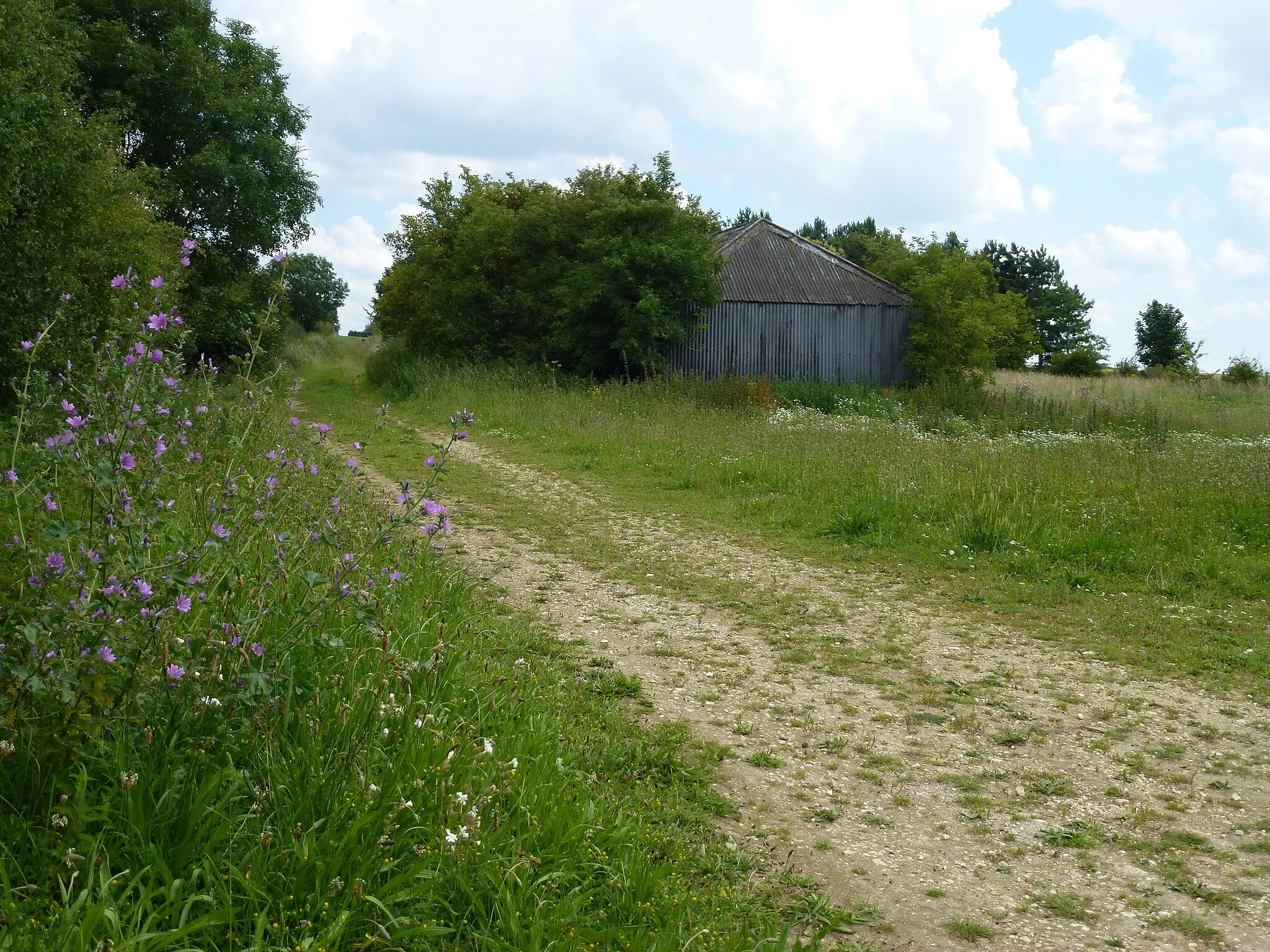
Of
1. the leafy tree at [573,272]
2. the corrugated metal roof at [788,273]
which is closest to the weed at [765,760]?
the leafy tree at [573,272]

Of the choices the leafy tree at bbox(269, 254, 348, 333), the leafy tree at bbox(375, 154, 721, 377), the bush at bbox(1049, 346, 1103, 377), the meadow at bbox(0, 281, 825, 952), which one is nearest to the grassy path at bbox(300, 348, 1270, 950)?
the meadow at bbox(0, 281, 825, 952)

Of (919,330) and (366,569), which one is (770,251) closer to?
(919,330)

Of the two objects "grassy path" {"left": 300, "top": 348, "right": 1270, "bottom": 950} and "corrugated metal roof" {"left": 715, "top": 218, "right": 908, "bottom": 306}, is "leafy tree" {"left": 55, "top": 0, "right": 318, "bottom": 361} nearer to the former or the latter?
"corrugated metal roof" {"left": 715, "top": 218, "right": 908, "bottom": 306}

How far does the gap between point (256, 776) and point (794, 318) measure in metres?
24.6

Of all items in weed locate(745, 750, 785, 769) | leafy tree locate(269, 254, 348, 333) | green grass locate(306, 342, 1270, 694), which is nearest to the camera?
weed locate(745, 750, 785, 769)

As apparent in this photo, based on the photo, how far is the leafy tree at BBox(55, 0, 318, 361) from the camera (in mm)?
24516

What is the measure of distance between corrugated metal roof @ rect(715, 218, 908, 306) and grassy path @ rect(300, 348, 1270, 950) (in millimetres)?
18796

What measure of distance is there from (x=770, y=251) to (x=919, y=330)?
4954 mm

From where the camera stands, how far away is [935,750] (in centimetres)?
463

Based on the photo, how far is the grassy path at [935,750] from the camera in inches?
133

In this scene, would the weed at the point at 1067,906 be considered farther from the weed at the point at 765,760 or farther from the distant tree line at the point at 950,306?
the distant tree line at the point at 950,306

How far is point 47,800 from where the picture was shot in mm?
2684

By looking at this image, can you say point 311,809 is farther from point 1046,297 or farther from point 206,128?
point 1046,297

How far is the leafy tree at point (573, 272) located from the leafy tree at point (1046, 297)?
130ft
